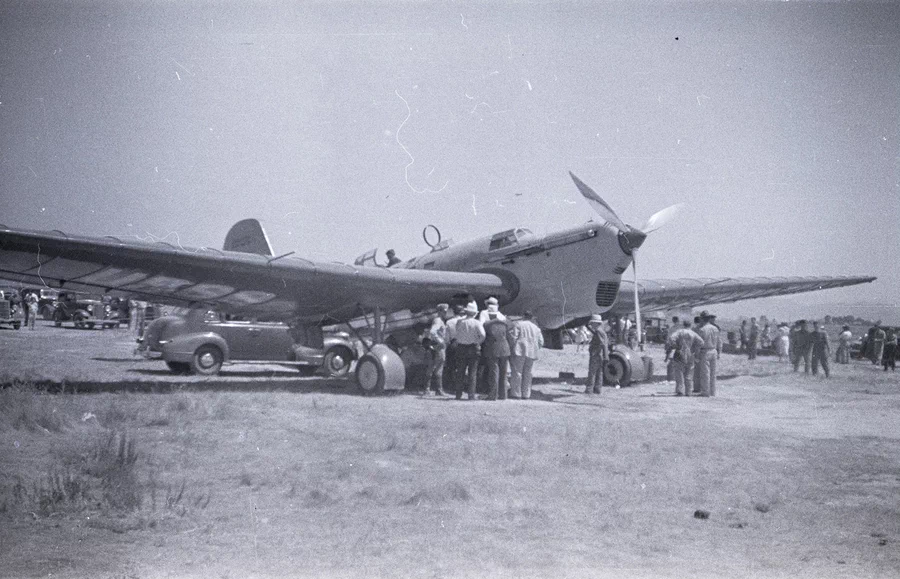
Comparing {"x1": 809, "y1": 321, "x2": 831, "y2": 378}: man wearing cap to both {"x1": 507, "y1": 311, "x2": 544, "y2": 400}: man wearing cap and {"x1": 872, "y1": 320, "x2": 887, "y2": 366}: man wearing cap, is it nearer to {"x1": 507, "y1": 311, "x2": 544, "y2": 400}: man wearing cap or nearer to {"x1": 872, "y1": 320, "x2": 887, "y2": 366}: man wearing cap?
{"x1": 872, "y1": 320, "x2": 887, "y2": 366}: man wearing cap

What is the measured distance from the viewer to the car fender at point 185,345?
17.3 meters

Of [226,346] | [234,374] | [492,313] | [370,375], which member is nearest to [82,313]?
[234,374]

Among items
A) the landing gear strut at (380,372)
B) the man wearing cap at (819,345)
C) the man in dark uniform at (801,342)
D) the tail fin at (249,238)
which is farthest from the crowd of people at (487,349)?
the man in dark uniform at (801,342)

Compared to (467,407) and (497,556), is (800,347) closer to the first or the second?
(467,407)

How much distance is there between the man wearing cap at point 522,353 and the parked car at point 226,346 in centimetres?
676

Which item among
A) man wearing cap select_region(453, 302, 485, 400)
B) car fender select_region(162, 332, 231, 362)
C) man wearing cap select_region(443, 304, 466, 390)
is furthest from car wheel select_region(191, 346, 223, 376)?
man wearing cap select_region(453, 302, 485, 400)

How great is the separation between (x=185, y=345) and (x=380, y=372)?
250 inches

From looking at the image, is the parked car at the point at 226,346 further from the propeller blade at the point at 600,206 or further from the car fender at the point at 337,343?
the propeller blade at the point at 600,206

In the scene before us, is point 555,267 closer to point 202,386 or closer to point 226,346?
point 202,386

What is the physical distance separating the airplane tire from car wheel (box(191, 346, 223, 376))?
5.39 m

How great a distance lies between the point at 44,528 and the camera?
16.1 ft

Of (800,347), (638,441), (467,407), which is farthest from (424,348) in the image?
(800,347)

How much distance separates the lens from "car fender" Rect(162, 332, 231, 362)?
17.3m

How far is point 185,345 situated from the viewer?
56.9 ft
